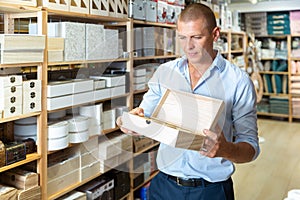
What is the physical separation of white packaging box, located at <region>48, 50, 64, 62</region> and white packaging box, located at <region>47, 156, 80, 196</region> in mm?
678

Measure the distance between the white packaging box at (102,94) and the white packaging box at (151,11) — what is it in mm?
817

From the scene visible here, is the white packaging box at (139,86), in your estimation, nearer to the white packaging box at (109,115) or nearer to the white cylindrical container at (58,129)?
the white packaging box at (109,115)

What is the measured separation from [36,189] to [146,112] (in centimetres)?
102

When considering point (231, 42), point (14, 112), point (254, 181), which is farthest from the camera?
point (231, 42)

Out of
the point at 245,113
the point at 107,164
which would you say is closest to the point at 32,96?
the point at 107,164

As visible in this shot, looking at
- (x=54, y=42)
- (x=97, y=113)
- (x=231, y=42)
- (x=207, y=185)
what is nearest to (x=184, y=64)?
(x=207, y=185)

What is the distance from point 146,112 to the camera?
4.99 feet

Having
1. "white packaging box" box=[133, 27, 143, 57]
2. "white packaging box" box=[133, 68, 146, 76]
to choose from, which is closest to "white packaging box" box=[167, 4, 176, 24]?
"white packaging box" box=[133, 27, 143, 57]

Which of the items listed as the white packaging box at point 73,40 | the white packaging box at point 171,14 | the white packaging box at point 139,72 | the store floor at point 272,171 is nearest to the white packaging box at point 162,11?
the white packaging box at point 171,14

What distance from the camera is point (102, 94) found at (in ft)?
8.50

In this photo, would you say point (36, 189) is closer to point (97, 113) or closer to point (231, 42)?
point (97, 113)

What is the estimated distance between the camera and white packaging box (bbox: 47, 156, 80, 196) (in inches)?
88.4

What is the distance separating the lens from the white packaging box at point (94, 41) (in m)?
2.38

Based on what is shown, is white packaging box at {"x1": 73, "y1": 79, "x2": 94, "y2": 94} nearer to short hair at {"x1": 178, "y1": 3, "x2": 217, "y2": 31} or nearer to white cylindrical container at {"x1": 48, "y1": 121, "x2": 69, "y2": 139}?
white cylindrical container at {"x1": 48, "y1": 121, "x2": 69, "y2": 139}
